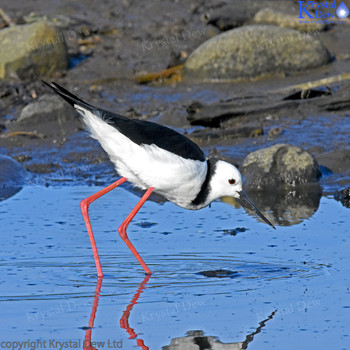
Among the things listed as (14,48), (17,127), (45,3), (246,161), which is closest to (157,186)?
(246,161)

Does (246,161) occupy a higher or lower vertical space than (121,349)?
lower

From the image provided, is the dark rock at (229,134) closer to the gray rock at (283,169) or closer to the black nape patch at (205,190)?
the gray rock at (283,169)

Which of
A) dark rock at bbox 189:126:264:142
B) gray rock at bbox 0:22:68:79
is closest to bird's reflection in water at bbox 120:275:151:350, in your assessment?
dark rock at bbox 189:126:264:142

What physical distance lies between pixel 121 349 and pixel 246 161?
15.0ft

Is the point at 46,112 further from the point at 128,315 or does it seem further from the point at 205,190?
the point at 128,315

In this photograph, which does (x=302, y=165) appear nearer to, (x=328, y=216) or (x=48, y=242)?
(x=328, y=216)

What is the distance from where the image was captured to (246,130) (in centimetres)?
1028

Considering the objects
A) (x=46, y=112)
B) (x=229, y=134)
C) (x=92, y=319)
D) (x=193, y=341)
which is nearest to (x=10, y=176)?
(x=46, y=112)

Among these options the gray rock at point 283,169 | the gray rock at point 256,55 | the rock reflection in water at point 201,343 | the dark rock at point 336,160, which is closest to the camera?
the rock reflection in water at point 201,343

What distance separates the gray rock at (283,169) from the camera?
350 inches

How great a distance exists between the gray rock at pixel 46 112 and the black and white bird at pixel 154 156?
186 inches

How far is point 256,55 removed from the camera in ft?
41.3

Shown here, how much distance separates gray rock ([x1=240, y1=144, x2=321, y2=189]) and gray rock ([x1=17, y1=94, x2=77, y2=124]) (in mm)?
3468

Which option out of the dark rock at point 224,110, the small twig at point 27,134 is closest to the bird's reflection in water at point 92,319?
the dark rock at point 224,110
